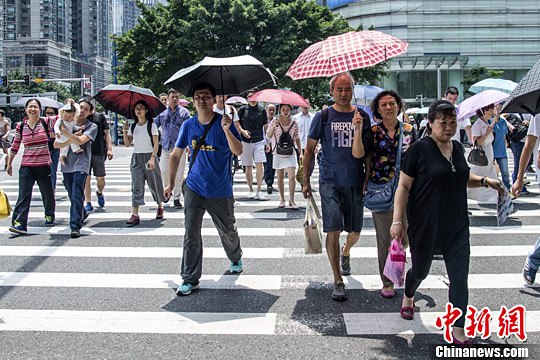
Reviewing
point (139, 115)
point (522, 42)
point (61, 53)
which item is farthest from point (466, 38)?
point (61, 53)

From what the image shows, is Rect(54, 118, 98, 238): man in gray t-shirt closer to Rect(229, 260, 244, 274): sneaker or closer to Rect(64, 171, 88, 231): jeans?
Rect(64, 171, 88, 231): jeans

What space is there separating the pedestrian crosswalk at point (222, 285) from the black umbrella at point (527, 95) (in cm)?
165

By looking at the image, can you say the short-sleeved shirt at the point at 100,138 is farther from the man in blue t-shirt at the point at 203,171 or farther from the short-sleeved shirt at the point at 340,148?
the short-sleeved shirt at the point at 340,148

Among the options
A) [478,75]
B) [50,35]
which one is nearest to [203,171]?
[478,75]

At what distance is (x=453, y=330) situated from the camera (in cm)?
383

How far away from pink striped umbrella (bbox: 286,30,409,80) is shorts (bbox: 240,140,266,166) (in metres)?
5.27

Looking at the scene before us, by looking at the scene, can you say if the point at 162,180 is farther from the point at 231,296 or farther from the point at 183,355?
the point at 183,355

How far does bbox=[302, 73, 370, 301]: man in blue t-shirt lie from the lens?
4.90 metres

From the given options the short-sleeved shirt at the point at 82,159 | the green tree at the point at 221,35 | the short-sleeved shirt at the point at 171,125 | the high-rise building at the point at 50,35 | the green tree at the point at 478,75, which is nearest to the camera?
the short-sleeved shirt at the point at 82,159

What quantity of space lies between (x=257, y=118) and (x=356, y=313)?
644cm

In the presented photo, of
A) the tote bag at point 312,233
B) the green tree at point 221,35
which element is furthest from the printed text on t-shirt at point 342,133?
the green tree at point 221,35

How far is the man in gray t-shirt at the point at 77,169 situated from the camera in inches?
A: 302

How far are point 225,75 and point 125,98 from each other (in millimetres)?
3223

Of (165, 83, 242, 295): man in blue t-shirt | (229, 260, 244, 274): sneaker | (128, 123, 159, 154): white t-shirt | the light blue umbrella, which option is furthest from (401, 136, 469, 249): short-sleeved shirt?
the light blue umbrella
